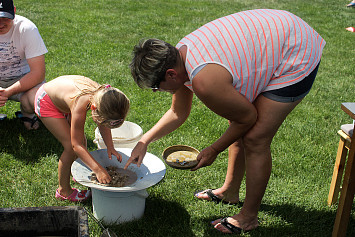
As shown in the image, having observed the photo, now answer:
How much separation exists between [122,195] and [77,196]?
51cm

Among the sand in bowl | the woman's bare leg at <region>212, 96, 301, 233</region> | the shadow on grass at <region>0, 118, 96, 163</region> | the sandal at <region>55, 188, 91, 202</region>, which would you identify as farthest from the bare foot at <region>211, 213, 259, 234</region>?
the shadow on grass at <region>0, 118, 96, 163</region>

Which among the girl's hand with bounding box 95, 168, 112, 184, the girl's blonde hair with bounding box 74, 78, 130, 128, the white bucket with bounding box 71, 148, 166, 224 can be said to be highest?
the girl's blonde hair with bounding box 74, 78, 130, 128

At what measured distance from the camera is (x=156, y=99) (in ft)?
14.4

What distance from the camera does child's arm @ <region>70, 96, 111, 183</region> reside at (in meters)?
2.43

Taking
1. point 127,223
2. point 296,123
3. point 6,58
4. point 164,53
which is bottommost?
point 127,223

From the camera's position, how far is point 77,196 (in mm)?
2822

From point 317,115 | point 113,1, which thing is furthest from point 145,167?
point 113,1

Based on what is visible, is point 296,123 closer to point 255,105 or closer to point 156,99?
point 156,99

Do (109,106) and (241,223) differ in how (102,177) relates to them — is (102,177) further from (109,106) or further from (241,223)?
(241,223)

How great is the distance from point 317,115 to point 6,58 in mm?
3133

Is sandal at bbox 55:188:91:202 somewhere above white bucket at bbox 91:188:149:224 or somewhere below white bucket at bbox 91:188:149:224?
below

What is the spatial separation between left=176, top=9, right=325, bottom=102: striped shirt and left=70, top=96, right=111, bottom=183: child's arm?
785 millimetres

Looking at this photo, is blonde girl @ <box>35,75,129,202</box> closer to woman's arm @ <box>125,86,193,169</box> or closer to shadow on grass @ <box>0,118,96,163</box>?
woman's arm @ <box>125,86,193,169</box>

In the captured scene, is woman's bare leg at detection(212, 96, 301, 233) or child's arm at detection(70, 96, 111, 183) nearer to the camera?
woman's bare leg at detection(212, 96, 301, 233)
